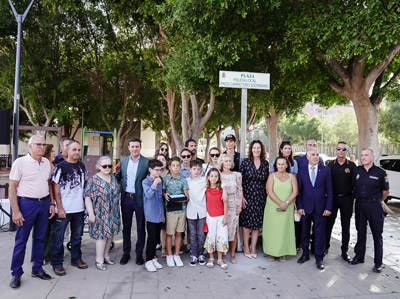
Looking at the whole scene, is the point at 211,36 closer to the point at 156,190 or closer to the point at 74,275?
the point at 156,190

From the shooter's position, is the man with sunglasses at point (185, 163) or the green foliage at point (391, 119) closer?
the man with sunglasses at point (185, 163)

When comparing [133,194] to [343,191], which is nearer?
[133,194]

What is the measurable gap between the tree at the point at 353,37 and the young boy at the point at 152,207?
5436 millimetres

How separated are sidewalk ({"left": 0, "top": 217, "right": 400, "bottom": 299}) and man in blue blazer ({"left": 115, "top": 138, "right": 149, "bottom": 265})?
28 cm

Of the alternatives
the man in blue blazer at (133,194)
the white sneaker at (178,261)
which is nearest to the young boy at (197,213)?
the white sneaker at (178,261)

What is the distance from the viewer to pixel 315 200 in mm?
5285

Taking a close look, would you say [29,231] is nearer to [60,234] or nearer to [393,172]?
[60,234]

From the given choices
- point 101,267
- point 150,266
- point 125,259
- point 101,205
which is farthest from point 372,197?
point 101,267

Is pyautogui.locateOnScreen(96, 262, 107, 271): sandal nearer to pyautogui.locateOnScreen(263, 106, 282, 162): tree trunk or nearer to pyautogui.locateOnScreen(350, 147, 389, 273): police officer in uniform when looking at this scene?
pyautogui.locateOnScreen(350, 147, 389, 273): police officer in uniform

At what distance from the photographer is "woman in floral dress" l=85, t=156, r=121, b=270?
4840mm

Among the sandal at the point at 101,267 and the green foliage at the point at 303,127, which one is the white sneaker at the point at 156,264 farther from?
the green foliage at the point at 303,127

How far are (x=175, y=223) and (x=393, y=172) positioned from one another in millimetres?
9621

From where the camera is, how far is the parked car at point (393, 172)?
1116cm

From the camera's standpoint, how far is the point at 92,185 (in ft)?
15.9
